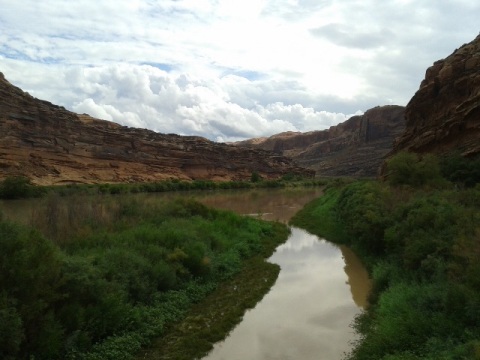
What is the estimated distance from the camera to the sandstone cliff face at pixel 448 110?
3014cm

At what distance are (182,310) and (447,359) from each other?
24.2ft

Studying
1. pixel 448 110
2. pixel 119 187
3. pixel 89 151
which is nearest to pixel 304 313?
pixel 448 110

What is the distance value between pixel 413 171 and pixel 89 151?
5948 centimetres

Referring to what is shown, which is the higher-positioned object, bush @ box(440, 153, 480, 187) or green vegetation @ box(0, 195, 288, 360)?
bush @ box(440, 153, 480, 187)

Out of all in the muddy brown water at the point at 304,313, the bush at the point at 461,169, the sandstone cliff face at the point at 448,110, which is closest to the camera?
the muddy brown water at the point at 304,313

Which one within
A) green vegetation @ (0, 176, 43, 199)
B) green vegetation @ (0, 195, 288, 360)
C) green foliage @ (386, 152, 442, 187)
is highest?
green foliage @ (386, 152, 442, 187)

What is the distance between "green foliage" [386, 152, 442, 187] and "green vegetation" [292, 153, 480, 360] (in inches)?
254

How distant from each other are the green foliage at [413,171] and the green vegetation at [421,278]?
644 cm

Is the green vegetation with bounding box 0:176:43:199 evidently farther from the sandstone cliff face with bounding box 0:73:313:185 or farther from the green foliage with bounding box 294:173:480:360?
the green foliage with bounding box 294:173:480:360

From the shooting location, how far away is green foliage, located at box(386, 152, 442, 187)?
2583 cm

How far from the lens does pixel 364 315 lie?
11.5 meters

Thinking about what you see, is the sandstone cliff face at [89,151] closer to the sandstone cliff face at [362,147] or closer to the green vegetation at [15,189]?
the green vegetation at [15,189]

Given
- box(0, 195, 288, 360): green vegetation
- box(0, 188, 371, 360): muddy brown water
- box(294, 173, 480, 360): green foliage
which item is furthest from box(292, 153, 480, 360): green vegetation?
box(0, 195, 288, 360): green vegetation

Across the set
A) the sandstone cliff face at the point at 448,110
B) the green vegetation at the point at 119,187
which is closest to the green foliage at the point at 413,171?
the sandstone cliff face at the point at 448,110
